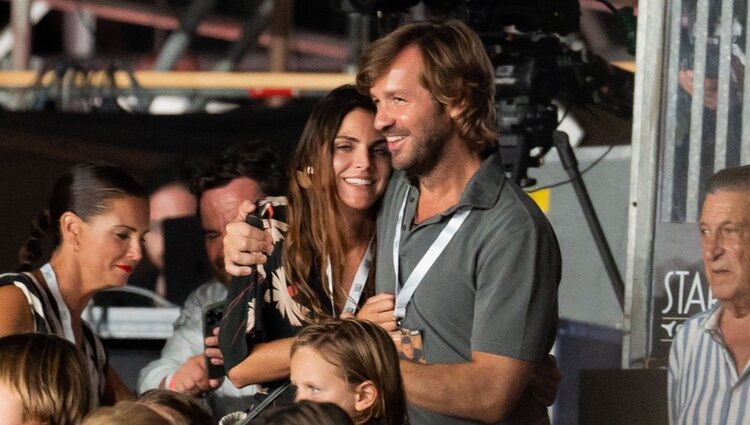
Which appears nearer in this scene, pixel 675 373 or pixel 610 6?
pixel 675 373

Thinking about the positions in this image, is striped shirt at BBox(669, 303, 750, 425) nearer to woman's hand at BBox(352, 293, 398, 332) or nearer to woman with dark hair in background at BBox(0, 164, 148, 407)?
woman's hand at BBox(352, 293, 398, 332)

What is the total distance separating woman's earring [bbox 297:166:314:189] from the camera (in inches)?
123

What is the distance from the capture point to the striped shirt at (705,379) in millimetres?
3012

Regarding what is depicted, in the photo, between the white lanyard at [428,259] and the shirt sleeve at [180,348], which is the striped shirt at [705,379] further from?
the shirt sleeve at [180,348]

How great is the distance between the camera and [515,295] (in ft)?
9.19

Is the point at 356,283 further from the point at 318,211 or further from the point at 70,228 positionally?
the point at 70,228

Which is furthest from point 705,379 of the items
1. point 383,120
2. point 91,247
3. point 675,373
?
point 91,247

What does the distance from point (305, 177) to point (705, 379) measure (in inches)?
39.5

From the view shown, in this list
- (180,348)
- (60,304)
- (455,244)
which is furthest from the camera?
(180,348)

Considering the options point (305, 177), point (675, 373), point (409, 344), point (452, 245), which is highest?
point (305, 177)

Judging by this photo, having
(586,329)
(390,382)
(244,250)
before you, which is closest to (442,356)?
(390,382)

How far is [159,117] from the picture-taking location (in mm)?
5199

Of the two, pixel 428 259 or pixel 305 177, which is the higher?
pixel 305 177

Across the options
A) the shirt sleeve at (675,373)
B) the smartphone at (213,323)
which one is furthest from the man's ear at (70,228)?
the shirt sleeve at (675,373)
